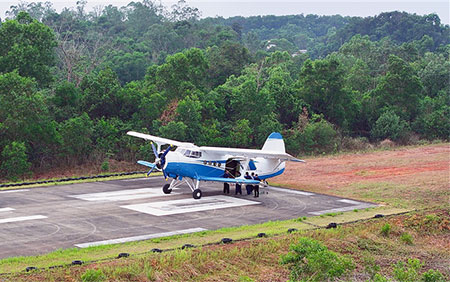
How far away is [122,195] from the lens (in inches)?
1111

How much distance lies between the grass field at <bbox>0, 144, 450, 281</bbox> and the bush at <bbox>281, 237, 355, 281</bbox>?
1.09 feet

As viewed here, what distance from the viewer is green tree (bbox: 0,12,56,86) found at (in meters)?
43.4

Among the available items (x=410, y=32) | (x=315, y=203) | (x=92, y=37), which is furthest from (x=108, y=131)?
(x=410, y=32)

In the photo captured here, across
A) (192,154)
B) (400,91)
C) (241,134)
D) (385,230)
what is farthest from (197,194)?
(400,91)

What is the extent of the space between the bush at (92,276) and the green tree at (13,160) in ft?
81.0

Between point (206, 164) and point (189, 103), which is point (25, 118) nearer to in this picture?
point (189, 103)

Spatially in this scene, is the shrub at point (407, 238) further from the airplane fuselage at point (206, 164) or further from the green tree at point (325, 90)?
the green tree at point (325, 90)

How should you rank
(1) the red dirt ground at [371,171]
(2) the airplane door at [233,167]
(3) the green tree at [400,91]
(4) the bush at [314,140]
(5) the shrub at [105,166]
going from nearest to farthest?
(2) the airplane door at [233,167] < (1) the red dirt ground at [371,171] < (5) the shrub at [105,166] < (4) the bush at [314,140] < (3) the green tree at [400,91]

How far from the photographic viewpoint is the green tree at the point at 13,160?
124 feet

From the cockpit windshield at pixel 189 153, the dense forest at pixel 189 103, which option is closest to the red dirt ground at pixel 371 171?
the cockpit windshield at pixel 189 153

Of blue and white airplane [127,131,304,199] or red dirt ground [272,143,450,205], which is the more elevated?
blue and white airplane [127,131,304,199]

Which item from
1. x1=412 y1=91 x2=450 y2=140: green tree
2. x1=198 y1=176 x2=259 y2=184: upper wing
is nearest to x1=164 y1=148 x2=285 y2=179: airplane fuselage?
x1=198 y1=176 x2=259 y2=184: upper wing

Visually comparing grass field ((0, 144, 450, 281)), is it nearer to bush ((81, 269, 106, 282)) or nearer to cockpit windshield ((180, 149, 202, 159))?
bush ((81, 269, 106, 282))

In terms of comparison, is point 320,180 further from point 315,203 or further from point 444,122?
point 444,122
